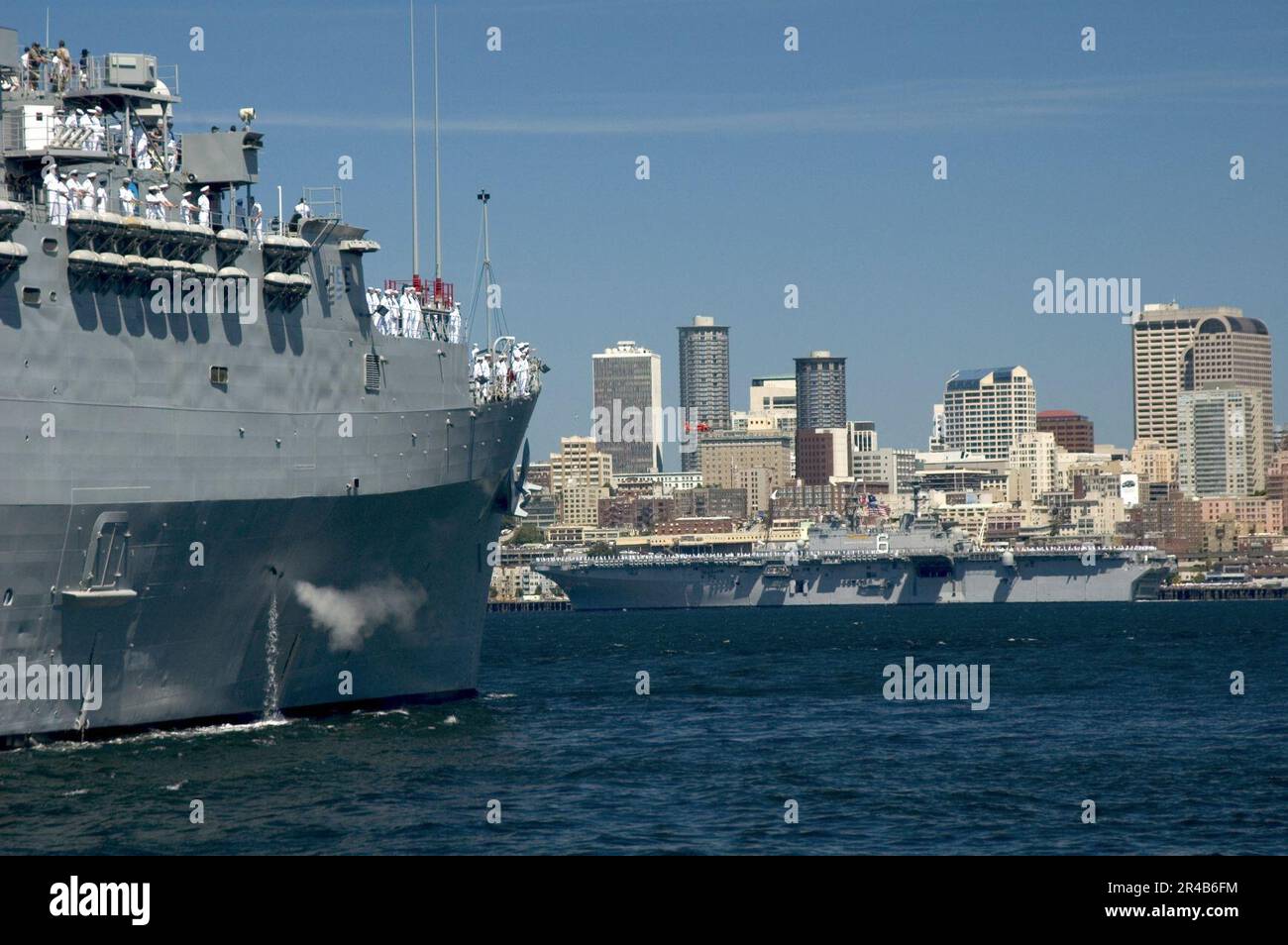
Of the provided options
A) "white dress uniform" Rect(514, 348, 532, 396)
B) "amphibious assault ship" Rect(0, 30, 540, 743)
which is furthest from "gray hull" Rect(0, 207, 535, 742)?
"white dress uniform" Rect(514, 348, 532, 396)

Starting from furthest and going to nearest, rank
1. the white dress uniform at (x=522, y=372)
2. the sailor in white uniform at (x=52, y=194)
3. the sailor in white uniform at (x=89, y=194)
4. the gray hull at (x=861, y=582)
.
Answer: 1. the gray hull at (x=861, y=582)
2. the white dress uniform at (x=522, y=372)
3. the sailor in white uniform at (x=89, y=194)
4. the sailor in white uniform at (x=52, y=194)

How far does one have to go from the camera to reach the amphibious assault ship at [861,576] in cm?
17362

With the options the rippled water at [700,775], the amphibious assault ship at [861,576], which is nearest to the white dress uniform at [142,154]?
the rippled water at [700,775]

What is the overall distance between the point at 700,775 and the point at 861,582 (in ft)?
487

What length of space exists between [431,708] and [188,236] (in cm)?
1337

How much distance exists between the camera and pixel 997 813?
27.7 meters

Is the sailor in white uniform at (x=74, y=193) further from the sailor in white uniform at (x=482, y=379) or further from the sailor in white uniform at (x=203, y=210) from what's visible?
the sailor in white uniform at (x=482, y=379)

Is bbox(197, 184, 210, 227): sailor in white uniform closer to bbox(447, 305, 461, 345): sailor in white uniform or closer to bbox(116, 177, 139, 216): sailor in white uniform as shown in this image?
bbox(116, 177, 139, 216): sailor in white uniform

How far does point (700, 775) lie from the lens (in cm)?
3222

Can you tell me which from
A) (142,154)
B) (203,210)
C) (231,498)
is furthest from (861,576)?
(231,498)

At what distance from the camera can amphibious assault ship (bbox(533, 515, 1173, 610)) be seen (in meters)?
174

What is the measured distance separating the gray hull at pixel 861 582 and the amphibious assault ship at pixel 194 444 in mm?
133794
